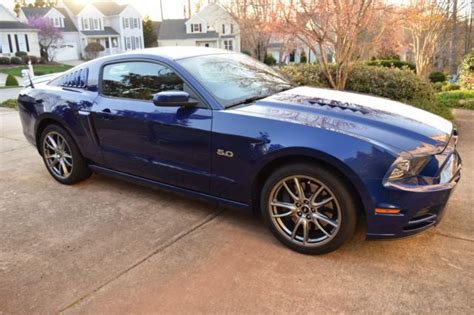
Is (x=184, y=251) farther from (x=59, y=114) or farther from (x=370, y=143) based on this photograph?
(x=59, y=114)

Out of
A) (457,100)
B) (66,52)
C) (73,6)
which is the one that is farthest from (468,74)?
(73,6)

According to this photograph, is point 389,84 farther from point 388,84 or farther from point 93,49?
point 93,49

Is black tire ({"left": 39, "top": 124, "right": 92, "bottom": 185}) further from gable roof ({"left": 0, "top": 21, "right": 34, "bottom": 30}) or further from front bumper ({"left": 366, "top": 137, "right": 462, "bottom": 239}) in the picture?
gable roof ({"left": 0, "top": 21, "right": 34, "bottom": 30})

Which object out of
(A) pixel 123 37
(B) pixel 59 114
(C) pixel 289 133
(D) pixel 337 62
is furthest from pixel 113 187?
(A) pixel 123 37

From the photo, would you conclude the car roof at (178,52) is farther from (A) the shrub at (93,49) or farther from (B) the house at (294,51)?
(A) the shrub at (93,49)

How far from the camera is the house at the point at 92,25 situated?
4897 centimetres

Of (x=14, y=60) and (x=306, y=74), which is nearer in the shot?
(x=306, y=74)

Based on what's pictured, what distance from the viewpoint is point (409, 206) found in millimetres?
2793

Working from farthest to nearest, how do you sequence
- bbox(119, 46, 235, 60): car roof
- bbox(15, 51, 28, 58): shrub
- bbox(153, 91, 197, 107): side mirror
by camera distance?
bbox(15, 51, 28, 58): shrub, bbox(119, 46, 235, 60): car roof, bbox(153, 91, 197, 107): side mirror

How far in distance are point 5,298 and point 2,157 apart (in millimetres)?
4019

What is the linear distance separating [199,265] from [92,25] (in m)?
53.7

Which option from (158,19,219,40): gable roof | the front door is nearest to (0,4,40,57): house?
(158,19,219,40): gable roof

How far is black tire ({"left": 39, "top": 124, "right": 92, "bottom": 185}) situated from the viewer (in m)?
4.64

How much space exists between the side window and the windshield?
19 cm
